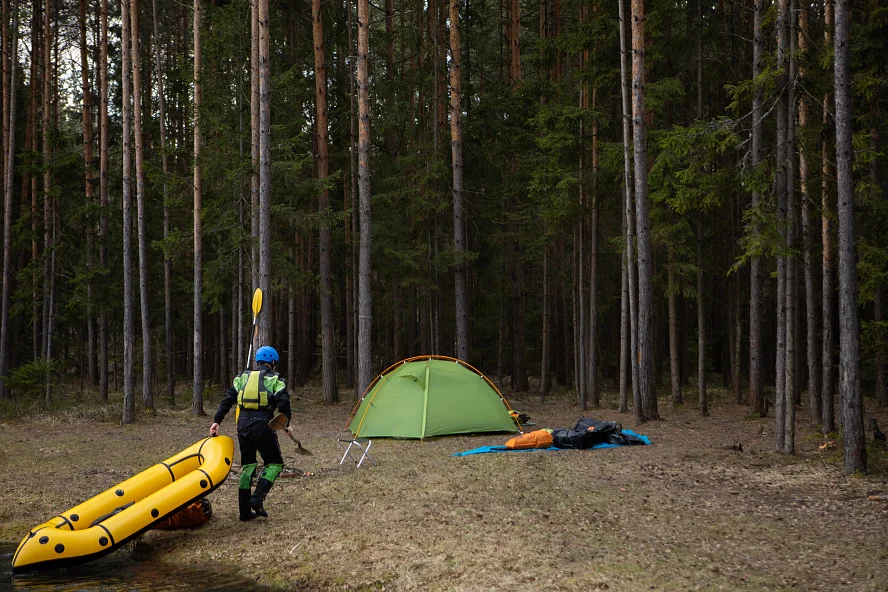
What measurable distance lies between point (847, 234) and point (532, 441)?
19.0ft

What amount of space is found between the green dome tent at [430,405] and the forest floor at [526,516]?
2.45ft

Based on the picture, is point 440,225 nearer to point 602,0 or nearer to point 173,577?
point 602,0

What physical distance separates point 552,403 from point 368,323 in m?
7.03

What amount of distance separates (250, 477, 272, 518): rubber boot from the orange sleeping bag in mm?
5498

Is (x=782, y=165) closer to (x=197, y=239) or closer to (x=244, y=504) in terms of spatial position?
(x=244, y=504)

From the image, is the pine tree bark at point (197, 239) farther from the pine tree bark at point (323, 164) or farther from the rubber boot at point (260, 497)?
the rubber boot at point (260, 497)

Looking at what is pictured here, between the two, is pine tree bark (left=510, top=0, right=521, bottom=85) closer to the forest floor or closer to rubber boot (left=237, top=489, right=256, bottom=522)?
the forest floor

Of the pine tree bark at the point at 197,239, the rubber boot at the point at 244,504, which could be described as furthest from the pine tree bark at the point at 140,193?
the rubber boot at the point at 244,504

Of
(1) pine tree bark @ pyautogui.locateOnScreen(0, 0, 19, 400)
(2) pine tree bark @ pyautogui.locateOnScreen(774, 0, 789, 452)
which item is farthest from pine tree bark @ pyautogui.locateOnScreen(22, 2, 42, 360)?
(2) pine tree bark @ pyautogui.locateOnScreen(774, 0, 789, 452)

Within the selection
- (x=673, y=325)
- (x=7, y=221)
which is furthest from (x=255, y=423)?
(x=7, y=221)

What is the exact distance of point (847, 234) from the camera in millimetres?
9523

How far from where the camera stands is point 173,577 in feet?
22.0

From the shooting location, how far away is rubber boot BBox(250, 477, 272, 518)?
8117 mm

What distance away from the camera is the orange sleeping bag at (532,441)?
1281 centimetres
